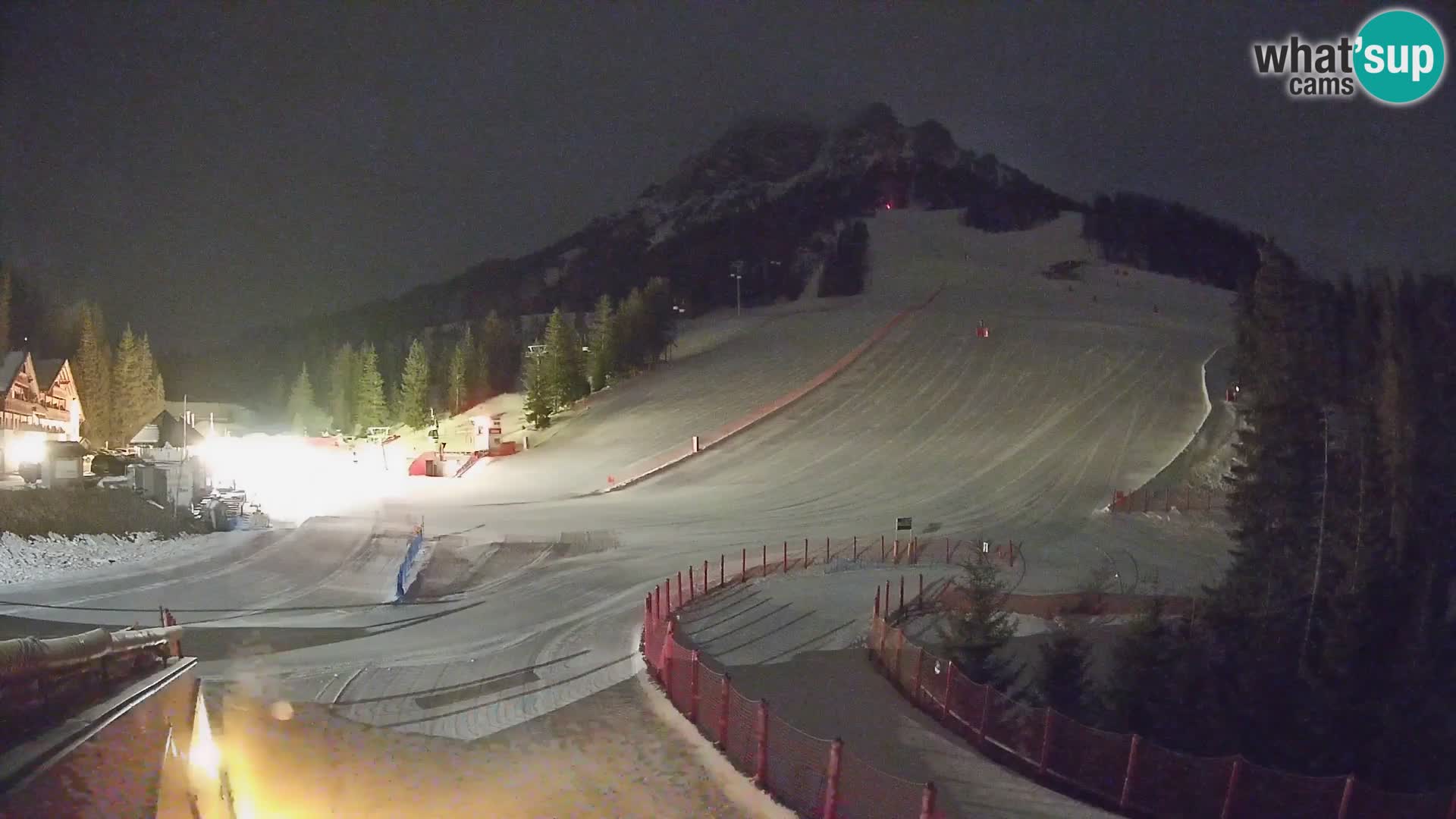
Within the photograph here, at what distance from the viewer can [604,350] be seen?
69.2 meters

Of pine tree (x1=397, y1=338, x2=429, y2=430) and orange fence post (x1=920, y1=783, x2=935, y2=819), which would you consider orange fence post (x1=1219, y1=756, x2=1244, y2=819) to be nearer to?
orange fence post (x1=920, y1=783, x2=935, y2=819)

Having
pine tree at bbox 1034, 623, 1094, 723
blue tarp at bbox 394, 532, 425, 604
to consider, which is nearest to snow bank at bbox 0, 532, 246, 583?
blue tarp at bbox 394, 532, 425, 604

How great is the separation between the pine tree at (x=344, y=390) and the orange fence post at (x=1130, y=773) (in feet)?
298

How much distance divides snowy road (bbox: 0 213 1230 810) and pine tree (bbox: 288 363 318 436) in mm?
44242

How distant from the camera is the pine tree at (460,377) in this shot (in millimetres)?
80750

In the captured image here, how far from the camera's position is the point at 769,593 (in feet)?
66.3

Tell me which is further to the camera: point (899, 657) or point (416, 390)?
point (416, 390)

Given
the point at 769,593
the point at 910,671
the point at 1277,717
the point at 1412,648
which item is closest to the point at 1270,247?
the point at 1412,648

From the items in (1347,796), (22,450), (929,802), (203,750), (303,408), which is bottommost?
(1347,796)

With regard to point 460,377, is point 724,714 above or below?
below

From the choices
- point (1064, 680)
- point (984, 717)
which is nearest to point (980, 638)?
point (1064, 680)

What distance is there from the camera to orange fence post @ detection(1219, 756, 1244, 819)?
29.0ft

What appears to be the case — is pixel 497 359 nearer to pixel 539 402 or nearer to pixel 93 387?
pixel 539 402

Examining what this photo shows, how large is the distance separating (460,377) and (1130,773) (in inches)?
3028
